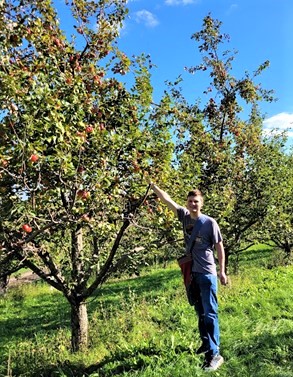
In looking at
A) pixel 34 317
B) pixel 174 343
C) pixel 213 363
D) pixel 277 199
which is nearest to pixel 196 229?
pixel 213 363

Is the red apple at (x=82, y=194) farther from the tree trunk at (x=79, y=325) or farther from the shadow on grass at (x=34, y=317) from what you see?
the shadow on grass at (x=34, y=317)

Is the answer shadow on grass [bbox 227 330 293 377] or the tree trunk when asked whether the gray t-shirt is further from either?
the tree trunk

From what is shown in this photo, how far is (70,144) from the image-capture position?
534cm

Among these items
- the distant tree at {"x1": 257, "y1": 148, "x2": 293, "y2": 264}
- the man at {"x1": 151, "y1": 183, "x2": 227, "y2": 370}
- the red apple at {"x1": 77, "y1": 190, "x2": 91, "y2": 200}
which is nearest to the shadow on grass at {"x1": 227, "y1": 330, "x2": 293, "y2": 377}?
the man at {"x1": 151, "y1": 183, "x2": 227, "y2": 370}

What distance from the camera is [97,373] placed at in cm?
580

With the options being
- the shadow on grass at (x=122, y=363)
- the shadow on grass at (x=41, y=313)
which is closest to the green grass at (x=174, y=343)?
the shadow on grass at (x=122, y=363)

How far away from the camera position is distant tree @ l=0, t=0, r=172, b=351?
4613 millimetres

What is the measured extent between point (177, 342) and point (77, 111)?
3.98m

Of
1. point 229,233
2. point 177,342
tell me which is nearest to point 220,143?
point 229,233

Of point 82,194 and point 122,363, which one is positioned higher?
point 82,194

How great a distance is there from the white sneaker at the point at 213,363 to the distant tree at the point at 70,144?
2.39m

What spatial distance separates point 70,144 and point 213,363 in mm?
3600

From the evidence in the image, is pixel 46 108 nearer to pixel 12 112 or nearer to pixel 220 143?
pixel 12 112

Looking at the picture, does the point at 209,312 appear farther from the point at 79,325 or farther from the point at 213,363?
the point at 79,325
